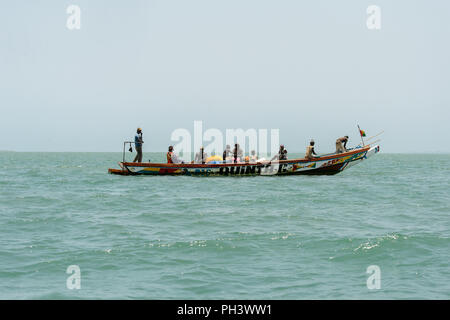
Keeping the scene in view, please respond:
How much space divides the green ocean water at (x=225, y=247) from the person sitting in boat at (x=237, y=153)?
347 inches

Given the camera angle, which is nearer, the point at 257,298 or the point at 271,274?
the point at 257,298

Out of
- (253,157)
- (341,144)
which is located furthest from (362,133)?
(253,157)

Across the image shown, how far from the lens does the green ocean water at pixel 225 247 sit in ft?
26.1

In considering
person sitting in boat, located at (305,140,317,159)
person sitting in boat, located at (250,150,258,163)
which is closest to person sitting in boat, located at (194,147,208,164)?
person sitting in boat, located at (250,150,258,163)

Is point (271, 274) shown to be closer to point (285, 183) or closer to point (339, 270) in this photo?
point (339, 270)

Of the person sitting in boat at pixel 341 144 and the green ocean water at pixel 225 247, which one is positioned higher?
the person sitting in boat at pixel 341 144

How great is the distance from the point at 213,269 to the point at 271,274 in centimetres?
114

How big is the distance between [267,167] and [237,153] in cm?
215

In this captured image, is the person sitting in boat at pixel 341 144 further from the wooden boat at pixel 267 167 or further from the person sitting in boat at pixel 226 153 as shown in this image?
the person sitting in boat at pixel 226 153

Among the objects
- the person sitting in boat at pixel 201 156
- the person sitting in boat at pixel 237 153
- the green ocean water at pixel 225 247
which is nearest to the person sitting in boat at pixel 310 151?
the person sitting in boat at pixel 237 153

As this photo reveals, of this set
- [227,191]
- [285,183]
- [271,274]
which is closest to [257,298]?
[271,274]

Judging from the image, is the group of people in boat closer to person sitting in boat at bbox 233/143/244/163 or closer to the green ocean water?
person sitting in boat at bbox 233/143/244/163

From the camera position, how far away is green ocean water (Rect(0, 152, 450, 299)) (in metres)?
7.94
